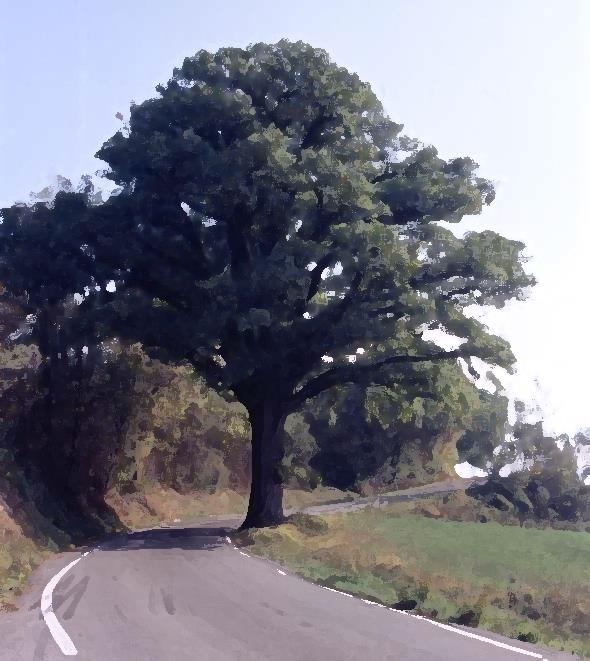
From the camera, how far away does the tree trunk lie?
1405 inches

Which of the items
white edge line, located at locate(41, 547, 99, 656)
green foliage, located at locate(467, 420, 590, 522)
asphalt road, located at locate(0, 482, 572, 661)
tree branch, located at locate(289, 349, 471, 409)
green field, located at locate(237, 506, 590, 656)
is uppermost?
tree branch, located at locate(289, 349, 471, 409)

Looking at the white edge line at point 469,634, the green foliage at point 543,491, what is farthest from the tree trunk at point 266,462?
the green foliage at point 543,491

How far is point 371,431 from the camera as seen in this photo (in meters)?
90.6

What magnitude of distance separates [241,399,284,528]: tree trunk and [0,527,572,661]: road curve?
14.9m

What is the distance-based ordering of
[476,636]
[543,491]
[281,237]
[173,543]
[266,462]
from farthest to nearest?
1. [543,491]
2. [266,462]
3. [281,237]
4. [173,543]
5. [476,636]

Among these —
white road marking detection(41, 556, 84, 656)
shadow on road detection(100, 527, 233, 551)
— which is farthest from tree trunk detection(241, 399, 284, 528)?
white road marking detection(41, 556, 84, 656)

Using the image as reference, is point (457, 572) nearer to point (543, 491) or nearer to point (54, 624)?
point (54, 624)

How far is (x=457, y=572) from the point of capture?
22047 mm

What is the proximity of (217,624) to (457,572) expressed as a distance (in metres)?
10.5

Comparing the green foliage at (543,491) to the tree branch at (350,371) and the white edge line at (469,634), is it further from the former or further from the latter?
the white edge line at (469,634)

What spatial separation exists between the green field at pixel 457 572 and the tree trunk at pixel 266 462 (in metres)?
1.24

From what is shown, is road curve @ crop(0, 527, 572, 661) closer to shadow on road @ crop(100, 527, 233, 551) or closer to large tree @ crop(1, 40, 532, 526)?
shadow on road @ crop(100, 527, 233, 551)

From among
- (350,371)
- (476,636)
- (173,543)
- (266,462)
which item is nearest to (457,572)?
(476,636)

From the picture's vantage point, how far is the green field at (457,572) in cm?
1495
